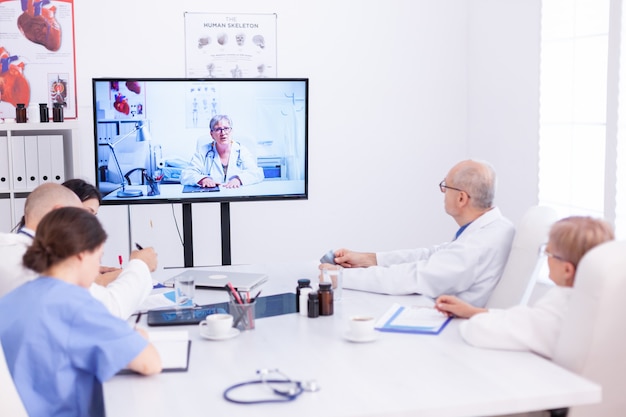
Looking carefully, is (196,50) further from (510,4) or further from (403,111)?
(510,4)

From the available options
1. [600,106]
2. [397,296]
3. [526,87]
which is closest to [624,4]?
[600,106]

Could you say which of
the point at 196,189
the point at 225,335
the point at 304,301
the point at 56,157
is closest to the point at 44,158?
the point at 56,157

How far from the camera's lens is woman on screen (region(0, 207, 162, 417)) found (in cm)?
201

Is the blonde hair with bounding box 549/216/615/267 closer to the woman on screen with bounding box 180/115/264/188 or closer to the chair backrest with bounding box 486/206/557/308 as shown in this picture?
the chair backrest with bounding box 486/206/557/308

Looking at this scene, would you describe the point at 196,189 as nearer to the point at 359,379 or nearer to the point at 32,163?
the point at 32,163

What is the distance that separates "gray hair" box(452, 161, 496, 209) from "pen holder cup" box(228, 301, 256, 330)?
111 centimetres

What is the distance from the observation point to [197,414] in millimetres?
1813

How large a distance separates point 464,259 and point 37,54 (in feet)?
10.7

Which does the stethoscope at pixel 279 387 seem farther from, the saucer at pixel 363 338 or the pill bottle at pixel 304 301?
the pill bottle at pixel 304 301

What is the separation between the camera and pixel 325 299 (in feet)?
8.87

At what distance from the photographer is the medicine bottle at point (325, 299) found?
2703 mm

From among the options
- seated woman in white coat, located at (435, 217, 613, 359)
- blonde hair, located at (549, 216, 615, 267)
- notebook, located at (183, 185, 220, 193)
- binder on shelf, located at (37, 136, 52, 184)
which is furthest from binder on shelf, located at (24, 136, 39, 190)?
blonde hair, located at (549, 216, 615, 267)

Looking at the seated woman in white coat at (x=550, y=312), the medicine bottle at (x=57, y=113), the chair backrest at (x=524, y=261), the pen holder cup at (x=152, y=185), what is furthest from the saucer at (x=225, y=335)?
the medicine bottle at (x=57, y=113)

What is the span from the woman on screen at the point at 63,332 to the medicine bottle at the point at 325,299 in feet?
2.52
